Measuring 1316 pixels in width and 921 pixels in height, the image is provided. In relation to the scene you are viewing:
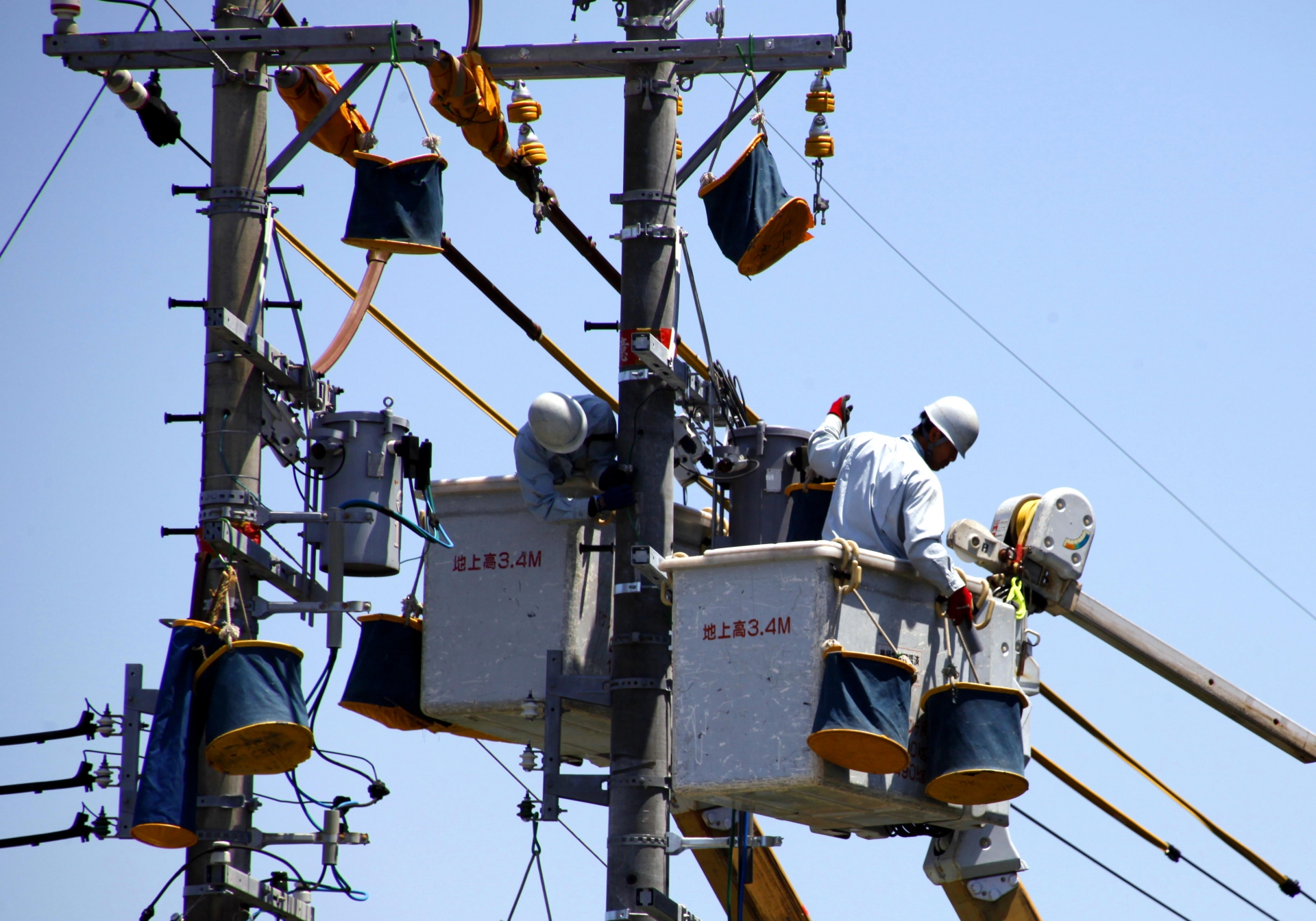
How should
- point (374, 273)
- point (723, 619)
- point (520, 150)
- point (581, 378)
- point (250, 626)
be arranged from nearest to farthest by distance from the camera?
point (723, 619) < point (250, 626) < point (520, 150) < point (374, 273) < point (581, 378)

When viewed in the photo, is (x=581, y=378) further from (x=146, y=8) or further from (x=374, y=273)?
(x=146, y=8)

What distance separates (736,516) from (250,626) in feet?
9.68

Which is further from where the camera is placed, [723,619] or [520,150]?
[520,150]

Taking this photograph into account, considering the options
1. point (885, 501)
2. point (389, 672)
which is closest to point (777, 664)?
point (885, 501)

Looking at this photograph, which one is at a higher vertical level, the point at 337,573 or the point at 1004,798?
the point at 337,573

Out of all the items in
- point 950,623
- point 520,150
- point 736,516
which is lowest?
point 950,623

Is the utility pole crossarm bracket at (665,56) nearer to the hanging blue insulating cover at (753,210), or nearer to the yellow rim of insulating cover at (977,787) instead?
the hanging blue insulating cover at (753,210)

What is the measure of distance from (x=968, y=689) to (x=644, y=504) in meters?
2.27

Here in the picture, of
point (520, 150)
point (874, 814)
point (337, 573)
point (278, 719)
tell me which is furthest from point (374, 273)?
point (874, 814)

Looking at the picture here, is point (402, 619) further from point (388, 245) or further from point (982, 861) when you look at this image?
point (982, 861)

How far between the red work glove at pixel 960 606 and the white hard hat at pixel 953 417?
104 cm

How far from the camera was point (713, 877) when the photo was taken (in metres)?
17.9

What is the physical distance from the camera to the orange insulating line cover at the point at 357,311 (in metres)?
14.7

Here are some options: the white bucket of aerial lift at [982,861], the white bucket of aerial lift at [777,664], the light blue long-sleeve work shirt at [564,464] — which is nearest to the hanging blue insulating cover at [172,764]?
the light blue long-sleeve work shirt at [564,464]
